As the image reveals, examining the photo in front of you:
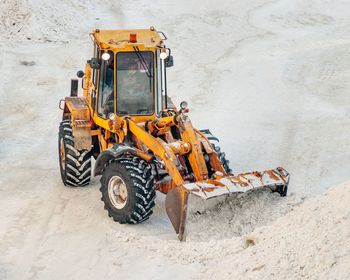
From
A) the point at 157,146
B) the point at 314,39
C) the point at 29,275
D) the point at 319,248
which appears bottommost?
the point at 29,275

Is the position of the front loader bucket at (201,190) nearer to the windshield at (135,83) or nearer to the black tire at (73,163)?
the windshield at (135,83)

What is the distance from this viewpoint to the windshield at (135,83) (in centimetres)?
1098

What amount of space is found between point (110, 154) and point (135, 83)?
1238mm

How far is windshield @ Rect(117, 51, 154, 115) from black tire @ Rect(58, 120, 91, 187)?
1.26 m

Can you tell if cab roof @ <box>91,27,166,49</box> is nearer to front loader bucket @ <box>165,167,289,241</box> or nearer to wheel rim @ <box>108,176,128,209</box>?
wheel rim @ <box>108,176,128,209</box>

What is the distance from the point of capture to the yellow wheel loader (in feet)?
33.3

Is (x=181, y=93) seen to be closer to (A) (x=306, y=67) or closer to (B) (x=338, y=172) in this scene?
(A) (x=306, y=67)

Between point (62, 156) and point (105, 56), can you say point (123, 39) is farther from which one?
point (62, 156)

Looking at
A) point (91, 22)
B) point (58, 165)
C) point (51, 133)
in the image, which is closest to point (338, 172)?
point (58, 165)

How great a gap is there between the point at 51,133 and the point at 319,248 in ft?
29.4

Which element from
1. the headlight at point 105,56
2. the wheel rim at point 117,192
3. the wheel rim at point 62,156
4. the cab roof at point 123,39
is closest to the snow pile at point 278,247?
the wheel rim at point 117,192

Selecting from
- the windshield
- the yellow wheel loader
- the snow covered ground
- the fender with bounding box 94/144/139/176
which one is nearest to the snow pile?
the snow covered ground

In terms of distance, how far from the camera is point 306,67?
776 inches

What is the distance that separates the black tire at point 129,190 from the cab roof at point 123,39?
181cm
